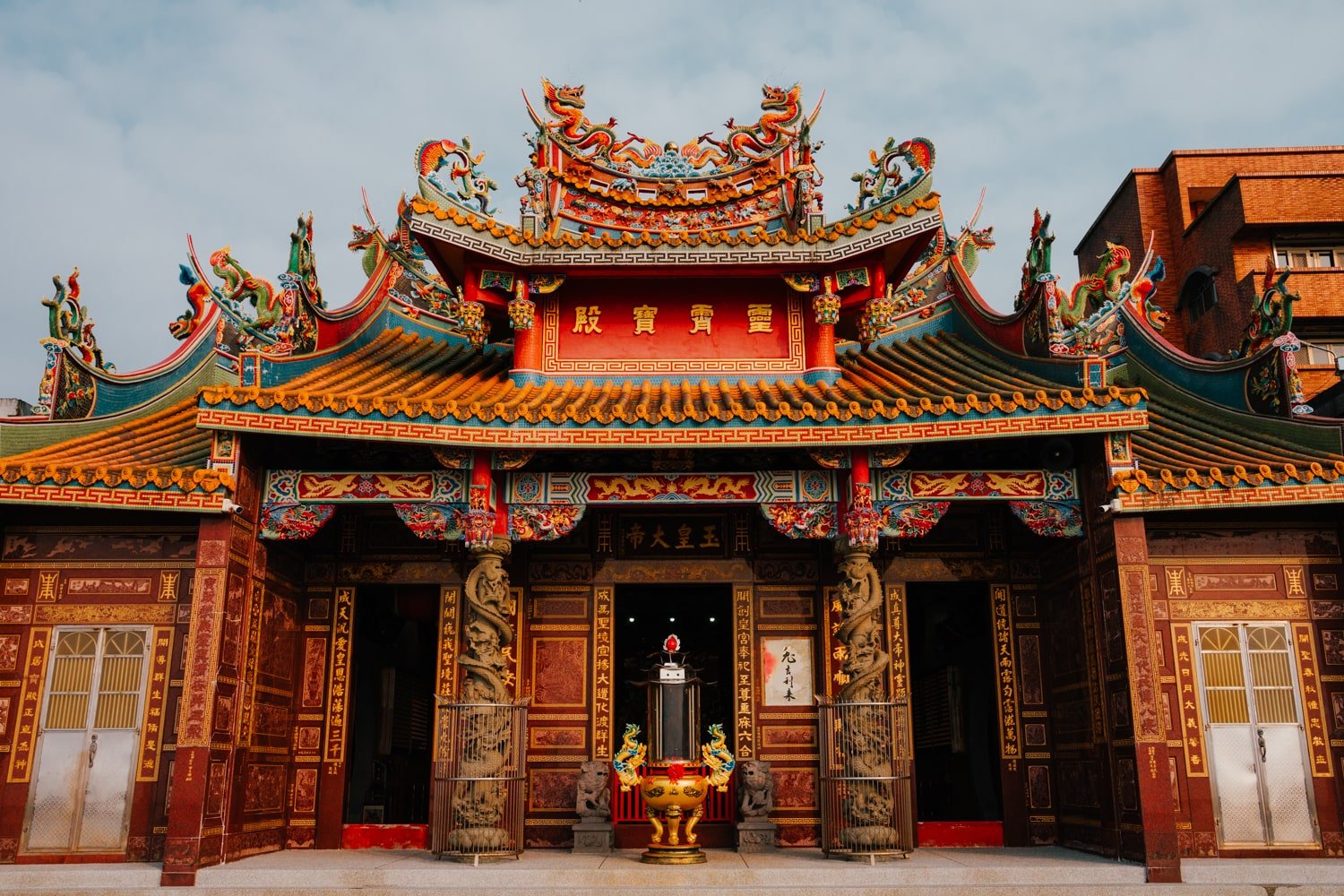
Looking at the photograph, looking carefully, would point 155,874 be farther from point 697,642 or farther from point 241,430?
point 697,642

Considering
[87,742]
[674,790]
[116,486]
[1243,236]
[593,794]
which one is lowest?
[593,794]

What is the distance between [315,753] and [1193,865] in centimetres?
833

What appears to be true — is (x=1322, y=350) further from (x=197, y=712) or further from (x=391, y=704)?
(x=197, y=712)

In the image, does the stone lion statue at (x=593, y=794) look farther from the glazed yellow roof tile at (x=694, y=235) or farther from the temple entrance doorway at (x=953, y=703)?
the glazed yellow roof tile at (x=694, y=235)

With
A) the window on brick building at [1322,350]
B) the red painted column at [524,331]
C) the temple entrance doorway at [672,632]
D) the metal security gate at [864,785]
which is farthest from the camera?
the window on brick building at [1322,350]

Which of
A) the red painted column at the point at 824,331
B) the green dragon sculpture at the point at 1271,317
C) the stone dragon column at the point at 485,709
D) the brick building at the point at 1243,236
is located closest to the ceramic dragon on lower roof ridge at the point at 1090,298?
the green dragon sculpture at the point at 1271,317

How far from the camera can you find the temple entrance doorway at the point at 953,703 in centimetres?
1335

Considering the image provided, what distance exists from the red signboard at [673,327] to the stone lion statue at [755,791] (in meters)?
4.35

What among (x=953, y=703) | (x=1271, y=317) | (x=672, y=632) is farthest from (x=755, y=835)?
(x=1271, y=317)

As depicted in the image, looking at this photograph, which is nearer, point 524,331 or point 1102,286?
point 1102,286

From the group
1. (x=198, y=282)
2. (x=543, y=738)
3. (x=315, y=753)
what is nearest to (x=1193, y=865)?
(x=543, y=738)

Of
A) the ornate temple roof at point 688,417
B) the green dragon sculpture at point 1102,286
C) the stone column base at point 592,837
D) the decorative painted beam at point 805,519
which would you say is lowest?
the stone column base at point 592,837

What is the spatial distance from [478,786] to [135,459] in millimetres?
4723

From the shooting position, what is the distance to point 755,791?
10.6m
